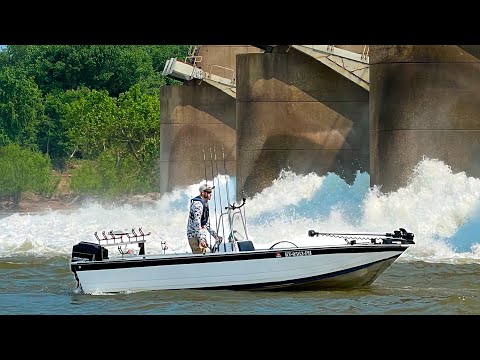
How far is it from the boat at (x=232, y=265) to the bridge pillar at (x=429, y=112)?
47.5 feet

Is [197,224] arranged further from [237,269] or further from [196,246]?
[237,269]

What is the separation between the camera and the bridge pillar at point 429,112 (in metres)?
33.4

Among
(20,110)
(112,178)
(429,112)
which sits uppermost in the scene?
(20,110)

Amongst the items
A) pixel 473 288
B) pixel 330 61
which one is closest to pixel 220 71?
pixel 330 61

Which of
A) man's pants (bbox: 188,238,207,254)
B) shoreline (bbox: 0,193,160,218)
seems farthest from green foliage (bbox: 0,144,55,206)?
man's pants (bbox: 188,238,207,254)

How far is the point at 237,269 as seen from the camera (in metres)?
18.7

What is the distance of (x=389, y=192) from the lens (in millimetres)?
34219

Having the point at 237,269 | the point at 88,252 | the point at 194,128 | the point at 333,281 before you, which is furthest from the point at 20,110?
the point at 237,269

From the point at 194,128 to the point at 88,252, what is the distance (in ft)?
145

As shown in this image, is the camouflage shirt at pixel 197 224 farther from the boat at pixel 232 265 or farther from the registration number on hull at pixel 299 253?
the registration number on hull at pixel 299 253

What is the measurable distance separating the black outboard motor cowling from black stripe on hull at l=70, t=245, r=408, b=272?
0.07 m

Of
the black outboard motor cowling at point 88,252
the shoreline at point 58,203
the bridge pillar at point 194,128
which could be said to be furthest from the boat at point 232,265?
the shoreline at point 58,203

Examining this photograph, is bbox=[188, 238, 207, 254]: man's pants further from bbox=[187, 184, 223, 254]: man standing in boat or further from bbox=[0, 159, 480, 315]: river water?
bbox=[0, 159, 480, 315]: river water
